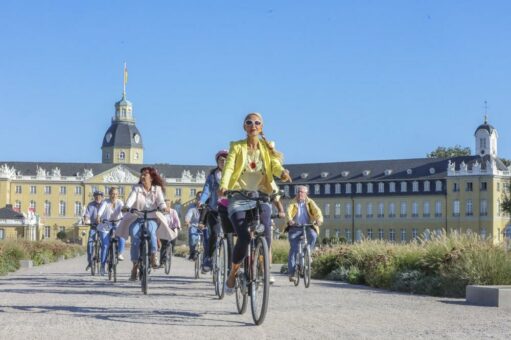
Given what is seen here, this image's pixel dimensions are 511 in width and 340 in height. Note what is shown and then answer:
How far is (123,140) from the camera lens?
17312 centimetres

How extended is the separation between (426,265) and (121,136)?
15872cm

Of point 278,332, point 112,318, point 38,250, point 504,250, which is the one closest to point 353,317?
point 278,332

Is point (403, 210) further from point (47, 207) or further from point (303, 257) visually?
point (303, 257)

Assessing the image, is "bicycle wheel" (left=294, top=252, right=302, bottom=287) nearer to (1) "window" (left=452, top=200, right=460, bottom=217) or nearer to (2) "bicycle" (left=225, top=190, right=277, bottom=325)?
(2) "bicycle" (left=225, top=190, right=277, bottom=325)

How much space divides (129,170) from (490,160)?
58784mm

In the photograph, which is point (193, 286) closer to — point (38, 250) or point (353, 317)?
point (353, 317)

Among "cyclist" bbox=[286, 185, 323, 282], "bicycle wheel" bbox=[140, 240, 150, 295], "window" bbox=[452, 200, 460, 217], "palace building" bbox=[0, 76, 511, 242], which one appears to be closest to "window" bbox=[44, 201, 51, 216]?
"palace building" bbox=[0, 76, 511, 242]

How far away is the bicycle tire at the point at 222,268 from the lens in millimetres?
12294

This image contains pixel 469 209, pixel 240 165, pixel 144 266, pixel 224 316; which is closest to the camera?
pixel 240 165

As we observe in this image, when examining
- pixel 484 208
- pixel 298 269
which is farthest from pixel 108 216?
pixel 484 208

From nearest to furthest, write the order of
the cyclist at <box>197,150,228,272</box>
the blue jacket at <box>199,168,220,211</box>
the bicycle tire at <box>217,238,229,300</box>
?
1. the bicycle tire at <box>217,238,229,300</box>
2. the cyclist at <box>197,150,228,272</box>
3. the blue jacket at <box>199,168,220,211</box>

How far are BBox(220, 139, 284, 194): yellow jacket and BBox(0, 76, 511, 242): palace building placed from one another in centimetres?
9484

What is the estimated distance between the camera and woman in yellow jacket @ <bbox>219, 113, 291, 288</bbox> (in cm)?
977

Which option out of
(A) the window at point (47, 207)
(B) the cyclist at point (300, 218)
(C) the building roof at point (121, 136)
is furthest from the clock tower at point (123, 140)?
(B) the cyclist at point (300, 218)
